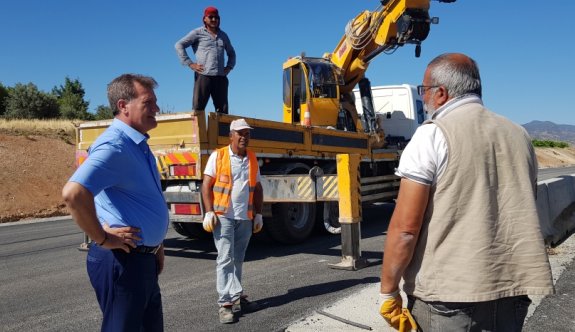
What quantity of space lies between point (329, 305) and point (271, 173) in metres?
3.53

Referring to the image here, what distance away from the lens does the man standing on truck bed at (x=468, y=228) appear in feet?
6.87

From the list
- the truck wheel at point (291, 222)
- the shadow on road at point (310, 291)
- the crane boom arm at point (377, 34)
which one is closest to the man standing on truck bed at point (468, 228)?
the shadow on road at point (310, 291)

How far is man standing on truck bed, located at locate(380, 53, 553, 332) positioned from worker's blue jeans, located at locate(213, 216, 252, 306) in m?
2.81

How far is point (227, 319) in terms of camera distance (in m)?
4.62

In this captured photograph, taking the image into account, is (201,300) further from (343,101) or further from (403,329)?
(343,101)

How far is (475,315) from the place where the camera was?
2.11m

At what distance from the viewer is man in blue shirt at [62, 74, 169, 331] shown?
2363mm

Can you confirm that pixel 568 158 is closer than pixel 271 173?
No

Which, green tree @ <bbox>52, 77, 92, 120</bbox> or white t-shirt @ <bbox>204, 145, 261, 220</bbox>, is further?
green tree @ <bbox>52, 77, 92, 120</bbox>

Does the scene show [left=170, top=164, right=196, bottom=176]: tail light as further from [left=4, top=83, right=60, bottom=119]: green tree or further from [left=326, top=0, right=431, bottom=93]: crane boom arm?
[left=4, top=83, right=60, bottom=119]: green tree

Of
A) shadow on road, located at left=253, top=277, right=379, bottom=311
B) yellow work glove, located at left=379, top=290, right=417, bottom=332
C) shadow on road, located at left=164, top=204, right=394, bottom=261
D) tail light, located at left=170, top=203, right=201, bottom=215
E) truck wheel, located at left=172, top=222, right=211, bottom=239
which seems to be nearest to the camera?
yellow work glove, located at left=379, top=290, right=417, bottom=332

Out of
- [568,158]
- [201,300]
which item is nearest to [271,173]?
[201,300]

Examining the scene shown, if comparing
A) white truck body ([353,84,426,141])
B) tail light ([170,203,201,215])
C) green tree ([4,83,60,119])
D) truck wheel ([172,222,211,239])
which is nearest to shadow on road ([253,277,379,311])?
Result: tail light ([170,203,201,215])

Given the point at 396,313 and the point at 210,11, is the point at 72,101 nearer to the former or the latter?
the point at 210,11
